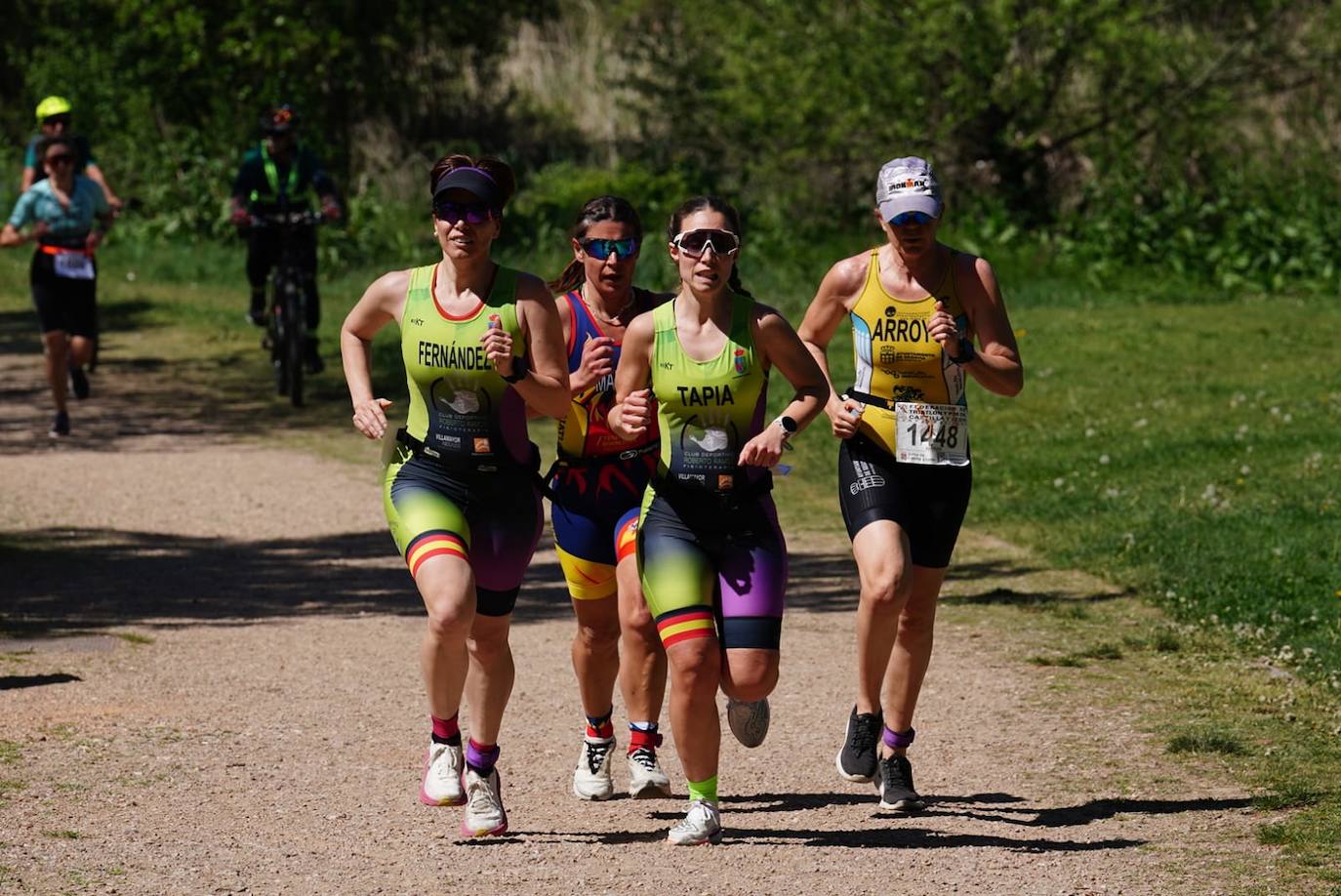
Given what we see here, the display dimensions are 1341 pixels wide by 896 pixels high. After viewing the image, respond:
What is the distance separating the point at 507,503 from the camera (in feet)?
20.4

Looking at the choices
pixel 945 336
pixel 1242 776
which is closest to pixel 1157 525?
pixel 1242 776

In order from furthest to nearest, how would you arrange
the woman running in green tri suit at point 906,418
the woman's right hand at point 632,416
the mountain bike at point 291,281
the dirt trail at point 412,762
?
the mountain bike at point 291,281 < the woman running in green tri suit at point 906,418 < the woman's right hand at point 632,416 < the dirt trail at point 412,762

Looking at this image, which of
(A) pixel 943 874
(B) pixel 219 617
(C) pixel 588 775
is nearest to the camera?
(A) pixel 943 874

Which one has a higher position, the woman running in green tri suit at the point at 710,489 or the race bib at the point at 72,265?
the race bib at the point at 72,265

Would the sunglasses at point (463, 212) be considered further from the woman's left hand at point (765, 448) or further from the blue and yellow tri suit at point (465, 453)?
the woman's left hand at point (765, 448)

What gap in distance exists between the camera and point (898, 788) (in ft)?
21.5

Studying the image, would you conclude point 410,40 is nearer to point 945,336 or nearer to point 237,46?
point 237,46

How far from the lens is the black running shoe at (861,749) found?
6.68m

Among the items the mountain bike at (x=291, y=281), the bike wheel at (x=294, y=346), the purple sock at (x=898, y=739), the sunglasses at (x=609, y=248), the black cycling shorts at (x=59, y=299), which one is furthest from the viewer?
the bike wheel at (x=294, y=346)

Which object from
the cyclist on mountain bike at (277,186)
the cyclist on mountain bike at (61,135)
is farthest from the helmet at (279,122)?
the cyclist on mountain bike at (61,135)

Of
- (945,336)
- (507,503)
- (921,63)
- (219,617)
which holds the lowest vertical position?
(219,617)

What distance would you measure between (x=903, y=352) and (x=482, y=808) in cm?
180

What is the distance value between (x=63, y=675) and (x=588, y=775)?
8.34ft

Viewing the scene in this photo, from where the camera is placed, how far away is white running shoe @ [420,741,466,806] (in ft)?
20.5
